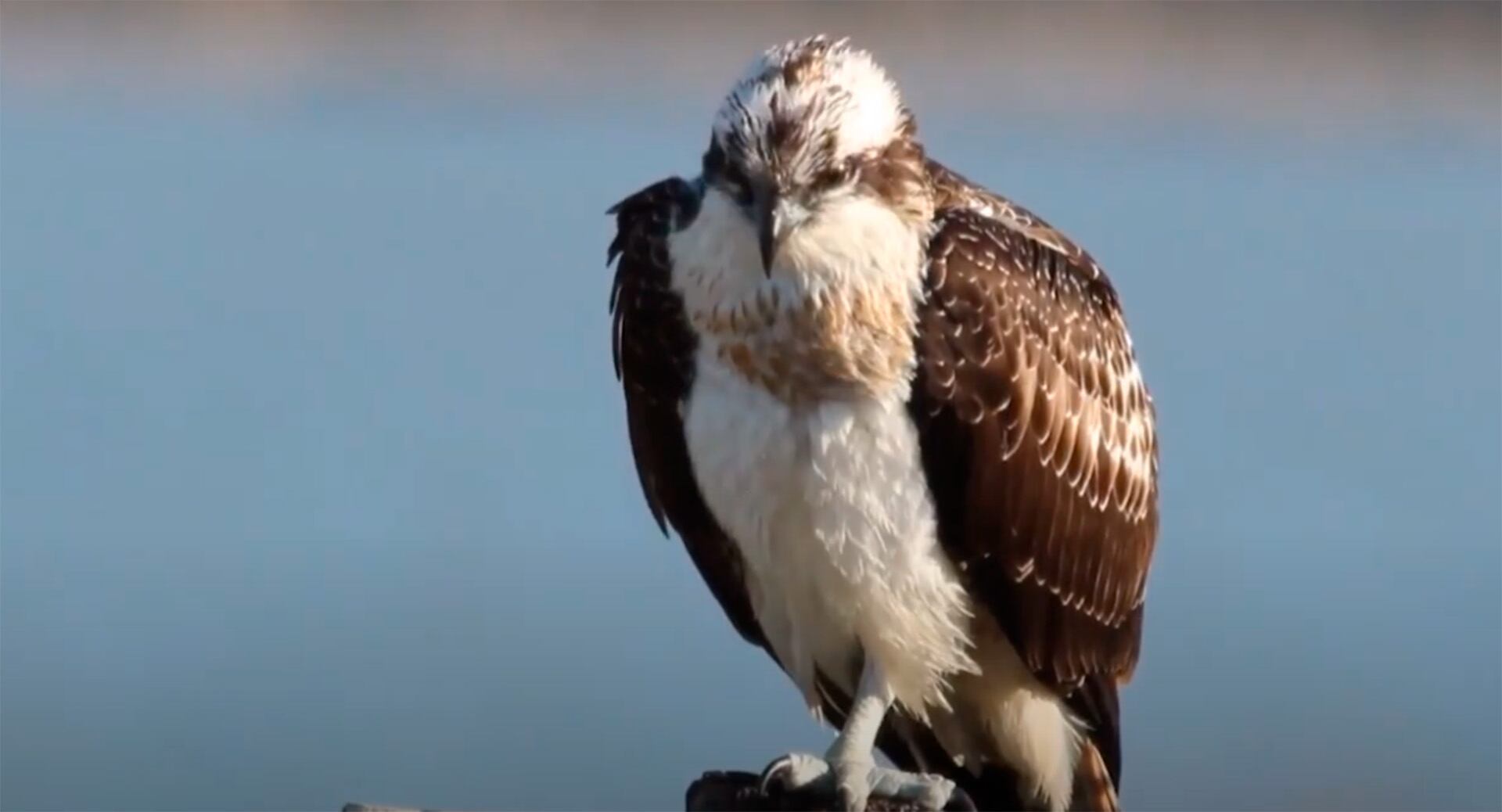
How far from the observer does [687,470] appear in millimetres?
5227

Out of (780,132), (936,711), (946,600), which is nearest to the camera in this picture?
(780,132)

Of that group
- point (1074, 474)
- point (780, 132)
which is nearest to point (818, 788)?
point (1074, 474)

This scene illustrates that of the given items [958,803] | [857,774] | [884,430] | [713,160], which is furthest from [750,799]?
[713,160]

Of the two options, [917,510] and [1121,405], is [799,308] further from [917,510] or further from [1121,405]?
[1121,405]

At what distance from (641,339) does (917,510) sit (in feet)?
2.02

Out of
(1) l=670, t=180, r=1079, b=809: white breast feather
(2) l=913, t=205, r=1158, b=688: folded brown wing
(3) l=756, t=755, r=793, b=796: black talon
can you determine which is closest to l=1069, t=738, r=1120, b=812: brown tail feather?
(2) l=913, t=205, r=1158, b=688: folded brown wing

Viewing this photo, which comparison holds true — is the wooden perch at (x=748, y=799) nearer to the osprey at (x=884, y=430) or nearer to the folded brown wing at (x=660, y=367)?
the osprey at (x=884, y=430)

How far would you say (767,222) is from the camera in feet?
15.5

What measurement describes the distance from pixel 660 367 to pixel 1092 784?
50.0 inches

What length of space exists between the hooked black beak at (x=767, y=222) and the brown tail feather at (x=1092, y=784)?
1.38 metres

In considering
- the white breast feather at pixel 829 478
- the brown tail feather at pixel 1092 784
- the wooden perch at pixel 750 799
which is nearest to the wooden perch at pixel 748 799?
the wooden perch at pixel 750 799

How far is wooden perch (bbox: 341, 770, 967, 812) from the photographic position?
4957mm

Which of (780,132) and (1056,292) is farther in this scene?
(1056,292)

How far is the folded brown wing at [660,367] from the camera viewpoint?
5.11m
